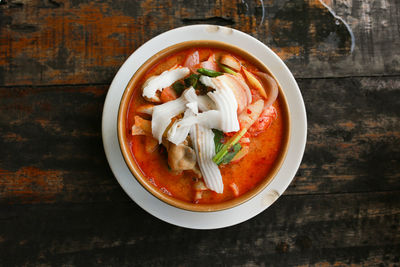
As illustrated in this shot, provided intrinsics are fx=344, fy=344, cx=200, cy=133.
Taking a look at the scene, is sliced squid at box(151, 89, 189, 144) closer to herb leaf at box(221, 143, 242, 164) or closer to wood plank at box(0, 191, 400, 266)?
herb leaf at box(221, 143, 242, 164)

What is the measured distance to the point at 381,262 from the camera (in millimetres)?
2705

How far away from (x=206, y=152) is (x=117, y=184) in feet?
3.13

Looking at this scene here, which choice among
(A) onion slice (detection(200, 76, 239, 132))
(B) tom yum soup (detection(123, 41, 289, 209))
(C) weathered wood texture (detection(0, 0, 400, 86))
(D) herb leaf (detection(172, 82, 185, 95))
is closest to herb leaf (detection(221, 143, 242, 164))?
(B) tom yum soup (detection(123, 41, 289, 209))

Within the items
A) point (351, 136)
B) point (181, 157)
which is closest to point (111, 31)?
point (181, 157)

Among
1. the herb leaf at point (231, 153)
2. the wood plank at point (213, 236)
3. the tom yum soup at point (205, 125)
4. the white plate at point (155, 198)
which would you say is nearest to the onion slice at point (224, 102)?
the tom yum soup at point (205, 125)

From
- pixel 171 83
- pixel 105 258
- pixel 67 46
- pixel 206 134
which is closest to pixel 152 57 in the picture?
pixel 171 83

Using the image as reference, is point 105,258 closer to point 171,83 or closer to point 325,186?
point 171,83

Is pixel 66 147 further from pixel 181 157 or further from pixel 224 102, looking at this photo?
pixel 224 102

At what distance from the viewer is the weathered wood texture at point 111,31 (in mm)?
2607

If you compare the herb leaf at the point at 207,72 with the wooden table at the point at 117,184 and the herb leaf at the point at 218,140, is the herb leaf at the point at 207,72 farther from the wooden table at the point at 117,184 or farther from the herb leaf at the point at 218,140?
the wooden table at the point at 117,184

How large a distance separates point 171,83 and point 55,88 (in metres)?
1.08

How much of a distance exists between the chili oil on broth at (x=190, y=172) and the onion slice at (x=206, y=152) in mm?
93

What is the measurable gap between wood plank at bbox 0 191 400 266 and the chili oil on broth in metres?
0.62

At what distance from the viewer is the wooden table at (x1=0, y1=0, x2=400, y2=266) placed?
258 cm
